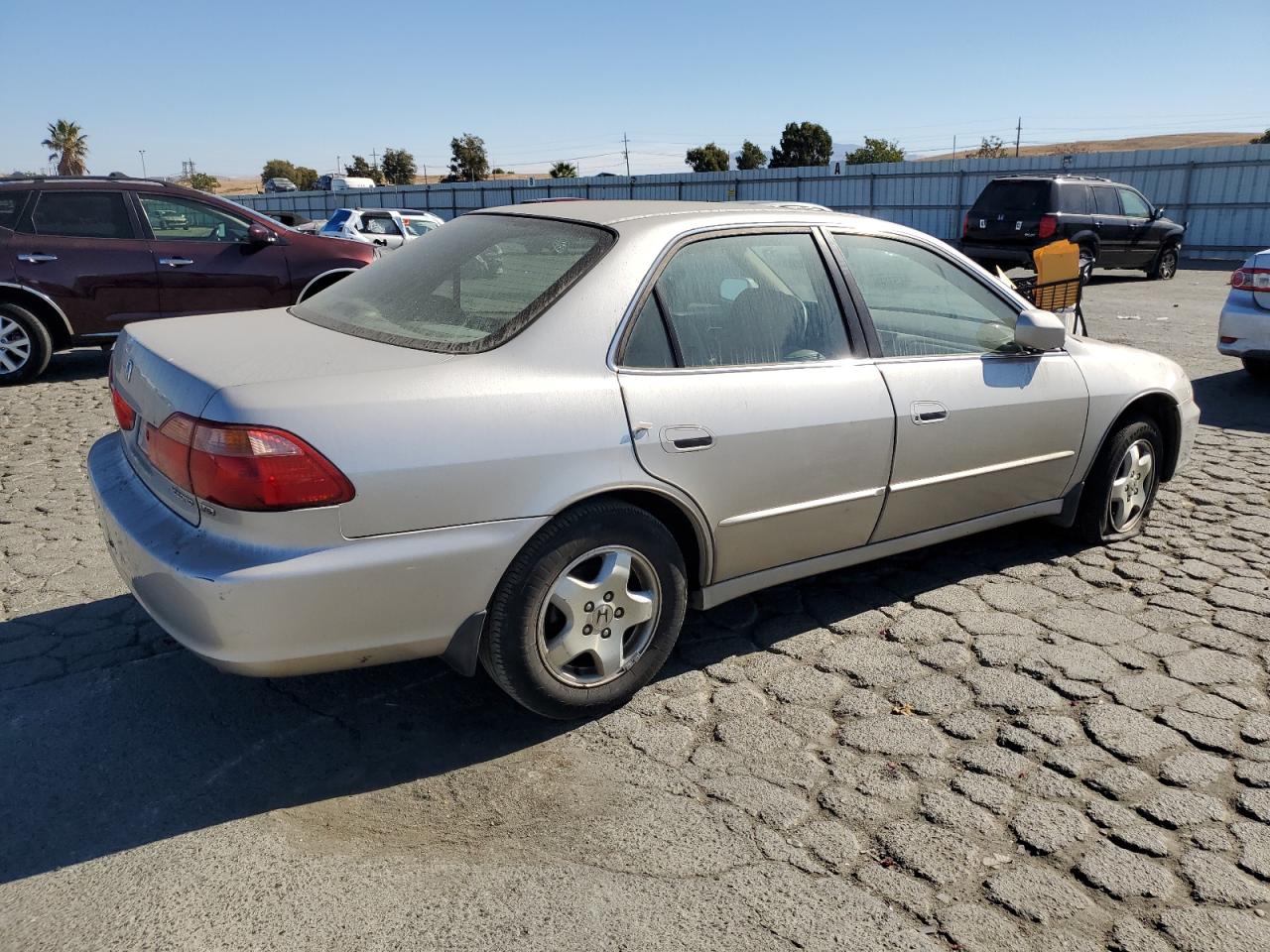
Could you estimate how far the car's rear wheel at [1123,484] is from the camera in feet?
15.8

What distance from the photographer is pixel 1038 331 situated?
4.20 meters

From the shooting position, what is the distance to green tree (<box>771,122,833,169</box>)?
71500 millimetres

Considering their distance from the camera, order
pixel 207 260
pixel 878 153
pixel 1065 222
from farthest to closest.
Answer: pixel 878 153, pixel 1065 222, pixel 207 260

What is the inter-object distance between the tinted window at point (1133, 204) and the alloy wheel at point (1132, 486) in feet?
51.8

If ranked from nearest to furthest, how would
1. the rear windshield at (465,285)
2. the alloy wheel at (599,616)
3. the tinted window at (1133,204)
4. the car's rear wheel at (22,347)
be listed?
the alloy wheel at (599,616), the rear windshield at (465,285), the car's rear wheel at (22,347), the tinted window at (1133,204)

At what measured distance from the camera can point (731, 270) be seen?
364cm

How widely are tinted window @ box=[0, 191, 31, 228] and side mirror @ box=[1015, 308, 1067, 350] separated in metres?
8.12

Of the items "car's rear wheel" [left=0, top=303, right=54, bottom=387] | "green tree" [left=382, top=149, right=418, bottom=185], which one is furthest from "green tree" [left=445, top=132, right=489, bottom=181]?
"car's rear wheel" [left=0, top=303, right=54, bottom=387]

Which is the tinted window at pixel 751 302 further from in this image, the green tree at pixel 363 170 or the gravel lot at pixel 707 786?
the green tree at pixel 363 170

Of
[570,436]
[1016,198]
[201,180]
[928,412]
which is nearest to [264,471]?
[570,436]

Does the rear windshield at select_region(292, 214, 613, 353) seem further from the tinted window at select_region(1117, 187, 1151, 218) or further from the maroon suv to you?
the tinted window at select_region(1117, 187, 1151, 218)

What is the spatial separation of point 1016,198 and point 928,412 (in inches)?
620

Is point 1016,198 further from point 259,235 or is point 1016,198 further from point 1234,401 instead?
point 259,235

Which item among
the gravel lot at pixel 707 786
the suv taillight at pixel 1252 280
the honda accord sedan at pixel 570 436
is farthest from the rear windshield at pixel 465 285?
the suv taillight at pixel 1252 280
